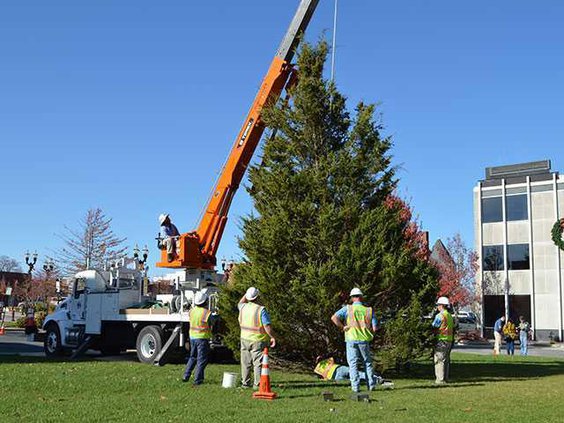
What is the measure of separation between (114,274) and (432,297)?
9653 mm

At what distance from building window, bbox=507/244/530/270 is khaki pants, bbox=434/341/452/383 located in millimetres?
36184

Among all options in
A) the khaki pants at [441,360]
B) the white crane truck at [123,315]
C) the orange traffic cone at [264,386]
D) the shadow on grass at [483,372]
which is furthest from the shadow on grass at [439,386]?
the white crane truck at [123,315]

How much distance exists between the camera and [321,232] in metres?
14.5

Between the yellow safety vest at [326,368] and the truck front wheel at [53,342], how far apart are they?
973 centimetres

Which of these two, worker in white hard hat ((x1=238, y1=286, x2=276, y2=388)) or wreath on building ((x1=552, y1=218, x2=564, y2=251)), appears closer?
worker in white hard hat ((x1=238, y1=286, x2=276, y2=388))

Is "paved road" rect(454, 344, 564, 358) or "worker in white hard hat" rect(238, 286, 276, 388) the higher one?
"worker in white hard hat" rect(238, 286, 276, 388)

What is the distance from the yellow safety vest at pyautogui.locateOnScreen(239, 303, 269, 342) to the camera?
12.2m

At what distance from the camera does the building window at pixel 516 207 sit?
47.8 metres

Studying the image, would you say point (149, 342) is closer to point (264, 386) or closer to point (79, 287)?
point (79, 287)

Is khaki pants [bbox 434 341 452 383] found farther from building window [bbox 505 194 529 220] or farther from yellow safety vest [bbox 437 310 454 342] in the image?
building window [bbox 505 194 529 220]

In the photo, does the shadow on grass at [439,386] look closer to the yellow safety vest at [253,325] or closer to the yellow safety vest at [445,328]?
the yellow safety vest at [445,328]

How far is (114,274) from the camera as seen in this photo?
19.9 meters

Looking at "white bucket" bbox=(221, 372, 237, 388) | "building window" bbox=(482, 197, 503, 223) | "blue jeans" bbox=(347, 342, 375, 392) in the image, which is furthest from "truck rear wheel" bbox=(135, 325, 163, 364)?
"building window" bbox=(482, 197, 503, 223)

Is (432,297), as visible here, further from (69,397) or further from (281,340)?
(69,397)
